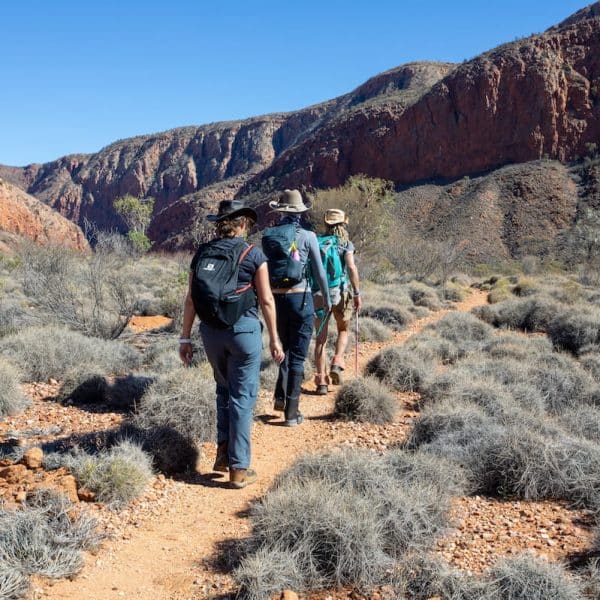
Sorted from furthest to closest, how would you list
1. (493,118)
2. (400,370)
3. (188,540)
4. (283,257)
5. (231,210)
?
(493,118)
(400,370)
(283,257)
(231,210)
(188,540)

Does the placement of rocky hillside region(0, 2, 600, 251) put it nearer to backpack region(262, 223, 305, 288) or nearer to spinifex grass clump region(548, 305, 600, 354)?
spinifex grass clump region(548, 305, 600, 354)

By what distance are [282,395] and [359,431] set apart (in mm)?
892

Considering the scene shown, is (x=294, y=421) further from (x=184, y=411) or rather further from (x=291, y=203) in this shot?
(x=291, y=203)

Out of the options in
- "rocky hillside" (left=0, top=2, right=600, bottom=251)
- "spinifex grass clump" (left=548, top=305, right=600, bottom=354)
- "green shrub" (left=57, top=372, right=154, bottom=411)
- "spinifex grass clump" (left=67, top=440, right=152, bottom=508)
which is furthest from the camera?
"rocky hillside" (left=0, top=2, right=600, bottom=251)

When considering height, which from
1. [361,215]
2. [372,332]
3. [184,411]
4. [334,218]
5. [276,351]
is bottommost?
[372,332]

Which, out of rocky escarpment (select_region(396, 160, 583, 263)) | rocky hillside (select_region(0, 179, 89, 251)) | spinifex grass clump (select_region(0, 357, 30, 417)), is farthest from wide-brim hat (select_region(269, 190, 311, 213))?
rocky escarpment (select_region(396, 160, 583, 263))

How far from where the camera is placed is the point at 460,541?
10.0 feet

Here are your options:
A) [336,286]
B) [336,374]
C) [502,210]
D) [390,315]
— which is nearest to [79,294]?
[336,374]

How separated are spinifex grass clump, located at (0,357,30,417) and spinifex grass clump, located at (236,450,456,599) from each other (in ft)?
11.1

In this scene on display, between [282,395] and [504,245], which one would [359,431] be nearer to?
[282,395]

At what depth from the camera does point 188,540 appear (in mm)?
3271

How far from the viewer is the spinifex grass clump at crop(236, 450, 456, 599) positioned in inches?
107

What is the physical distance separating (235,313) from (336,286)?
2.59 metres

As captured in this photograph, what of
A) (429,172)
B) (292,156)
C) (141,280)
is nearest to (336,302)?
(141,280)
